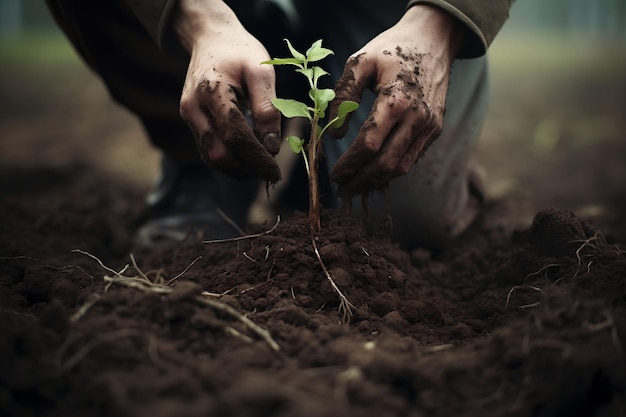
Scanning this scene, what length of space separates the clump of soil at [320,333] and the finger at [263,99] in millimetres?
281

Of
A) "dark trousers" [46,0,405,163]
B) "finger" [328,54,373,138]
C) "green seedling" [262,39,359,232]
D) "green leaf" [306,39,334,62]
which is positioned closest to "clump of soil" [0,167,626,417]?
"green seedling" [262,39,359,232]

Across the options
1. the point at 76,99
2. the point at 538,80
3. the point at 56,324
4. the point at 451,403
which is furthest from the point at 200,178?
the point at 538,80

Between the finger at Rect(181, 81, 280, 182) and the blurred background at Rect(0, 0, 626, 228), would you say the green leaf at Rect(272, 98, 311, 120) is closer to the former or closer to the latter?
the finger at Rect(181, 81, 280, 182)

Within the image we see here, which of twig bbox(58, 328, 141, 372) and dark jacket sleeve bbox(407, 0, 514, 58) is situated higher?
dark jacket sleeve bbox(407, 0, 514, 58)

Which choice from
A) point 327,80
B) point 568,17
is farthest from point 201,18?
point 568,17

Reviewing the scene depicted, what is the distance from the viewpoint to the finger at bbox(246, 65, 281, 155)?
4.63 ft

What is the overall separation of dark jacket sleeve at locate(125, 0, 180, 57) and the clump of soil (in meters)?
0.63

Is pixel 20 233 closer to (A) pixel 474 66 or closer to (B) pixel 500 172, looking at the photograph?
(A) pixel 474 66

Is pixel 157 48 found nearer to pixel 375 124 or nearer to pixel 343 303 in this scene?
pixel 375 124

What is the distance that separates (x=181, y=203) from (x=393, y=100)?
1500mm

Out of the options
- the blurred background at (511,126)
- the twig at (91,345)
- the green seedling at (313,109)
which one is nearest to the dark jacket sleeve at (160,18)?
the green seedling at (313,109)

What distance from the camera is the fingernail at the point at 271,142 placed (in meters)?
1.45

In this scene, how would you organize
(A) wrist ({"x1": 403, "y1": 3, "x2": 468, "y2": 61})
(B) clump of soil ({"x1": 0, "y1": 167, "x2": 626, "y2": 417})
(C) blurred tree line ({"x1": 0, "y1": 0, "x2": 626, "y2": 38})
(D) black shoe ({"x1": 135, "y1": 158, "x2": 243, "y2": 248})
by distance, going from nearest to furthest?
(B) clump of soil ({"x1": 0, "y1": 167, "x2": 626, "y2": 417})
(A) wrist ({"x1": 403, "y1": 3, "x2": 468, "y2": 61})
(D) black shoe ({"x1": 135, "y1": 158, "x2": 243, "y2": 248})
(C) blurred tree line ({"x1": 0, "y1": 0, "x2": 626, "y2": 38})

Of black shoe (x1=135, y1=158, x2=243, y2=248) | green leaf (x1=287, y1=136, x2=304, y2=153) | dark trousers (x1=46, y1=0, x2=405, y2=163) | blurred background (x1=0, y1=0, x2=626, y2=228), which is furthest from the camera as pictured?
blurred background (x1=0, y1=0, x2=626, y2=228)
